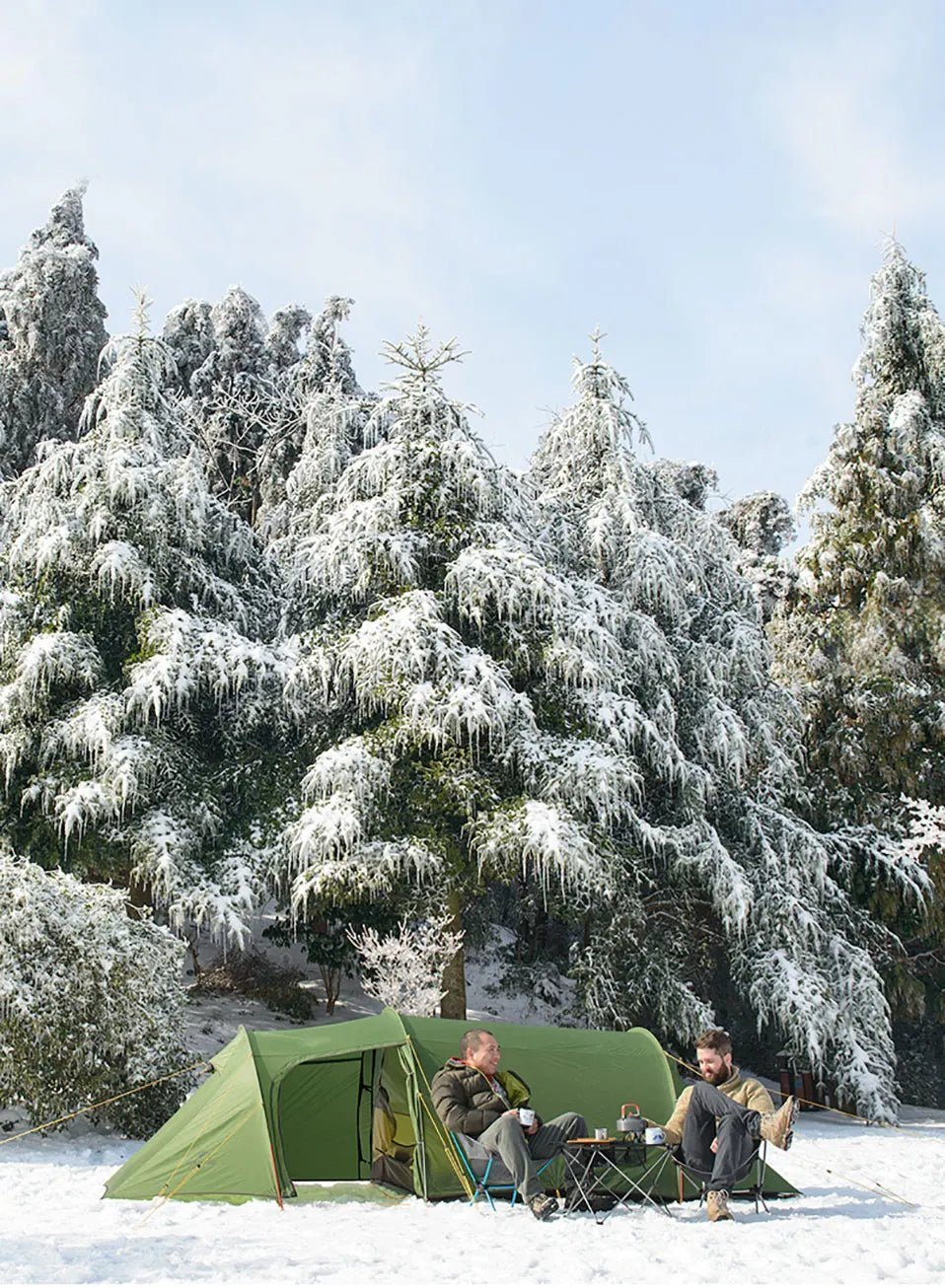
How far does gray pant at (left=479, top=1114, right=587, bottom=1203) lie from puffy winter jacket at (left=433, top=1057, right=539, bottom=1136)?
10 cm

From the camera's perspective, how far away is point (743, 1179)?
25.2 feet

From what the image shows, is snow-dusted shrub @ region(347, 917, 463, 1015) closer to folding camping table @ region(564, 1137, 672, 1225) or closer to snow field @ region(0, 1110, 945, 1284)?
snow field @ region(0, 1110, 945, 1284)

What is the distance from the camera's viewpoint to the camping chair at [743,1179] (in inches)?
287

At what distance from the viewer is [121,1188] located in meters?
7.92

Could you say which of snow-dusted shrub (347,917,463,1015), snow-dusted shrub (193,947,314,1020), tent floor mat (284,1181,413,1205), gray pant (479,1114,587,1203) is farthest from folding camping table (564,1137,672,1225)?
snow-dusted shrub (193,947,314,1020)

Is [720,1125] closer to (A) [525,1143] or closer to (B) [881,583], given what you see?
(A) [525,1143]

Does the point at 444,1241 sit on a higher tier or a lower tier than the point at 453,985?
lower

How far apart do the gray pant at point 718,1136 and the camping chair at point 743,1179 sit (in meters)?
0.03

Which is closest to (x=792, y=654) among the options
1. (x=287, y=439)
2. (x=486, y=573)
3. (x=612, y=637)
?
(x=612, y=637)

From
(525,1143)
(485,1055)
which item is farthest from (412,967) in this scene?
(525,1143)

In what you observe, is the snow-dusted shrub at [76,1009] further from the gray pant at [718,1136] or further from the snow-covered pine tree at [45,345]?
the snow-covered pine tree at [45,345]

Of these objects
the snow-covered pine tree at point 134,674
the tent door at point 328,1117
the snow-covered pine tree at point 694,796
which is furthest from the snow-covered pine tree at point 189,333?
the tent door at point 328,1117

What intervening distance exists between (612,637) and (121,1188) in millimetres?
9373

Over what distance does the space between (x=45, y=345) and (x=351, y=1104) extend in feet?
71.5
